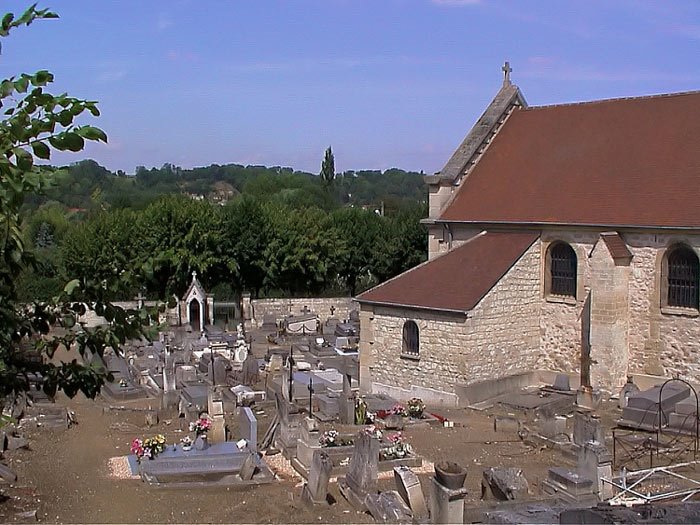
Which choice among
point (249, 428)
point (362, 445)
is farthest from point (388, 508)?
point (249, 428)

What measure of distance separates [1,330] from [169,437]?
44.3 feet

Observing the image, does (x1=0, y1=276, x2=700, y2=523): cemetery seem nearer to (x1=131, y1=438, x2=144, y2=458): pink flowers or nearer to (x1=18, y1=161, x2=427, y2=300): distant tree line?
(x1=131, y1=438, x2=144, y2=458): pink flowers

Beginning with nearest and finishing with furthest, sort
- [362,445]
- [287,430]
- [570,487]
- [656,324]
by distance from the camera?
[570,487], [362,445], [287,430], [656,324]

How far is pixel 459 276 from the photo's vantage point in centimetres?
2134

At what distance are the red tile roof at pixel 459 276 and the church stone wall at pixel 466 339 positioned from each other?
0.23 metres

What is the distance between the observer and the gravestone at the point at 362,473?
12516 millimetres

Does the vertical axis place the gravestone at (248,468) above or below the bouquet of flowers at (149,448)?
below

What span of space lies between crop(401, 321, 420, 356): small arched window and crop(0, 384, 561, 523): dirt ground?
2923 mm

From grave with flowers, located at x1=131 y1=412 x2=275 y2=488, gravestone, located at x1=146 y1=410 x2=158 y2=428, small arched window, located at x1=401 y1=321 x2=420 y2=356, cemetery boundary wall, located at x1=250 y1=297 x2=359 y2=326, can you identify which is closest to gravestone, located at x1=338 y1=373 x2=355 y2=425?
small arched window, located at x1=401 y1=321 x2=420 y2=356

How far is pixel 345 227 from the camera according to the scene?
139ft

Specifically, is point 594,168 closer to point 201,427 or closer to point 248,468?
point 201,427

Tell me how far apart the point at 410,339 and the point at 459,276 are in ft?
7.13

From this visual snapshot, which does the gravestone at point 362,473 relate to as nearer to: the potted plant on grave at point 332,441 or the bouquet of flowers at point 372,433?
the bouquet of flowers at point 372,433

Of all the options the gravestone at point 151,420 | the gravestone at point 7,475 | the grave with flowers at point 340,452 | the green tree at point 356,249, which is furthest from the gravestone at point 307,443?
the green tree at point 356,249
